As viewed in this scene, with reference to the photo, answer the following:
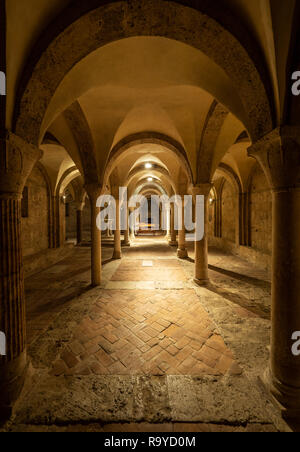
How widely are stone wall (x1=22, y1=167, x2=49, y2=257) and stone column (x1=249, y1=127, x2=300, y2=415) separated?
8.74 metres

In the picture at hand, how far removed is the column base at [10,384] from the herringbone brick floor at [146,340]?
456 mm

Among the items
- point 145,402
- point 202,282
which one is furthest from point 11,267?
point 202,282

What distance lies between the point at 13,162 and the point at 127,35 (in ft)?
6.73

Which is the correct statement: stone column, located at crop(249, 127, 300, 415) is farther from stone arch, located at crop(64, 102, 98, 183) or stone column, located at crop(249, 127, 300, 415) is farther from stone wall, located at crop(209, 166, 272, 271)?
stone wall, located at crop(209, 166, 272, 271)

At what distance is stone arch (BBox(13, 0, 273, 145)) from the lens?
198 cm

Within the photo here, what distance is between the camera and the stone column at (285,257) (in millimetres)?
1829

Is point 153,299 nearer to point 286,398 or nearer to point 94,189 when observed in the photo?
point 286,398

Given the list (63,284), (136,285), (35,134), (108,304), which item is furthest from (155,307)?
(35,134)

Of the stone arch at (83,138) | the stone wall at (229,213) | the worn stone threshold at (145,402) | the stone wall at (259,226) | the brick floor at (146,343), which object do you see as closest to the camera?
the worn stone threshold at (145,402)

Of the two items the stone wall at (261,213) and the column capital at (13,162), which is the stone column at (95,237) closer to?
the column capital at (13,162)

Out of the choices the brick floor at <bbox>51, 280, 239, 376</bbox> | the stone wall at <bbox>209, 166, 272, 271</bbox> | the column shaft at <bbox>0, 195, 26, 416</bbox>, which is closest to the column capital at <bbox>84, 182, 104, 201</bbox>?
the brick floor at <bbox>51, 280, 239, 376</bbox>

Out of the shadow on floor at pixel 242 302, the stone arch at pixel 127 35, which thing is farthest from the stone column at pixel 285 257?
the shadow on floor at pixel 242 302

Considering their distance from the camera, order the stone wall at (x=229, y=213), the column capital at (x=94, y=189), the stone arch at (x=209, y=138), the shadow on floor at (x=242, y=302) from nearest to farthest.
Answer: the shadow on floor at (x=242, y=302) < the stone arch at (x=209, y=138) < the column capital at (x=94, y=189) < the stone wall at (x=229, y=213)

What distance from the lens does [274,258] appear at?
2.05 meters
